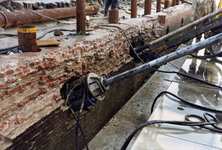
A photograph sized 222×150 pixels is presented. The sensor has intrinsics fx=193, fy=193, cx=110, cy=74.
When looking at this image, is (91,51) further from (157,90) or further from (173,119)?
(157,90)

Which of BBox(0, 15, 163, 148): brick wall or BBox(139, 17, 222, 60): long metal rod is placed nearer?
BBox(0, 15, 163, 148): brick wall

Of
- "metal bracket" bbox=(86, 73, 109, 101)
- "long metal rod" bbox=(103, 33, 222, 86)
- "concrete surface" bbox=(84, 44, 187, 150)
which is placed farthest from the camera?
"concrete surface" bbox=(84, 44, 187, 150)

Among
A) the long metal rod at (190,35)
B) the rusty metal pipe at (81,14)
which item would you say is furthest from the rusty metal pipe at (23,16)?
the long metal rod at (190,35)

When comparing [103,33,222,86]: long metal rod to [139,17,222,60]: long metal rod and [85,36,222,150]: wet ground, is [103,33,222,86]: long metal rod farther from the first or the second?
[139,17,222,60]: long metal rod

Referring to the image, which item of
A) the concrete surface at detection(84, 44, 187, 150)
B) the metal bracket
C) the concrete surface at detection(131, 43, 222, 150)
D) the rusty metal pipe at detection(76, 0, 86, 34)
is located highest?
the rusty metal pipe at detection(76, 0, 86, 34)

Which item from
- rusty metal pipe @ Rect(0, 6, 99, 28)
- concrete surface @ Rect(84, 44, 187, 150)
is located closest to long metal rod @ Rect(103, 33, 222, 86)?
concrete surface @ Rect(84, 44, 187, 150)

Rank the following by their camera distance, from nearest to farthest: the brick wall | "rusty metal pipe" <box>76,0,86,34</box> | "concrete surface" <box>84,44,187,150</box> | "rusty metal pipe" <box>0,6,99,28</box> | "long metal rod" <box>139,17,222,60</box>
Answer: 1. the brick wall
2. "rusty metal pipe" <box>76,0,86,34</box>
3. "concrete surface" <box>84,44,187,150</box>
4. "rusty metal pipe" <box>0,6,99,28</box>
5. "long metal rod" <box>139,17,222,60</box>

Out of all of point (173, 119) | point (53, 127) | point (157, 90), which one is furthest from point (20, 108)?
point (157, 90)

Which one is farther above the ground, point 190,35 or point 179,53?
point 190,35

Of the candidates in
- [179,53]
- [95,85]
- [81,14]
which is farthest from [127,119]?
[81,14]

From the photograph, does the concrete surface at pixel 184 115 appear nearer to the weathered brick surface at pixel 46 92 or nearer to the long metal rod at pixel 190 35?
the long metal rod at pixel 190 35

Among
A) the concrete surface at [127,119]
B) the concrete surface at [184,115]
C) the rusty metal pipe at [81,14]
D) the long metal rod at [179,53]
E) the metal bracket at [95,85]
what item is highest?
the rusty metal pipe at [81,14]

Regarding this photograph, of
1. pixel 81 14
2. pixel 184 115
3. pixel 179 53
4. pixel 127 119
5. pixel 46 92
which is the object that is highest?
pixel 81 14

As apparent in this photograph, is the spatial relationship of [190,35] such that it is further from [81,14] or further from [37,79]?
[37,79]
